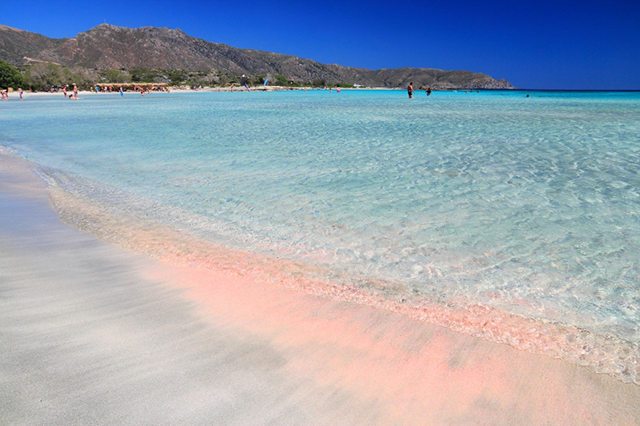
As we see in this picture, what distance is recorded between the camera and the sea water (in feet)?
13.0

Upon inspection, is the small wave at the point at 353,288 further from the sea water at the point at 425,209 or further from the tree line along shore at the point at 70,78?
the tree line along shore at the point at 70,78

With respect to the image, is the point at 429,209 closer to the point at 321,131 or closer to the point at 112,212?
the point at 112,212

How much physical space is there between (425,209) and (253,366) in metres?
4.45

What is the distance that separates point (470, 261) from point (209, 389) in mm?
3247

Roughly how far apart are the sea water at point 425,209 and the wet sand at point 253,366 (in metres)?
0.65

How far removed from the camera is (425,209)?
6.48 m

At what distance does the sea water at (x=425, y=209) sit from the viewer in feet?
13.0

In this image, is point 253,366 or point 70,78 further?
point 70,78

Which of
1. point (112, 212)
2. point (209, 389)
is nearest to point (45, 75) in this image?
point (112, 212)

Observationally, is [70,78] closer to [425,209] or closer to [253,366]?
[425,209]

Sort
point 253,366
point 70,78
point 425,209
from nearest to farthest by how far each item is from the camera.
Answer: point 253,366 < point 425,209 < point 70,78

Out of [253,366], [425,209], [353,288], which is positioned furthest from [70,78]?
[253,366]

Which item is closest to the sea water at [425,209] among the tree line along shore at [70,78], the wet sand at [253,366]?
the wet sand at [253,366]

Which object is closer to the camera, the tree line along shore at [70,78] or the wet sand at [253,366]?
the wet sand at [253,366]
